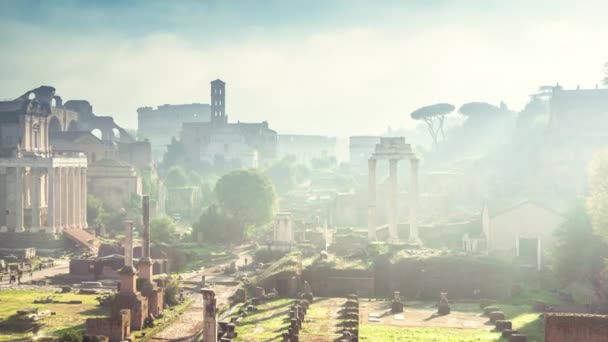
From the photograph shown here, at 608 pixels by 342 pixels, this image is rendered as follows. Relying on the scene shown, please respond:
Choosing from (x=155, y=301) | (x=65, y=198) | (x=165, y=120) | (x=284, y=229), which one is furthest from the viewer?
(x=165, y=120)

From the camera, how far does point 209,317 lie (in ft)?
70.1

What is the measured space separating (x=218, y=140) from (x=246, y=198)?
50.3 meters

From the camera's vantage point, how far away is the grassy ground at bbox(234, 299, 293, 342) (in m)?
24.9

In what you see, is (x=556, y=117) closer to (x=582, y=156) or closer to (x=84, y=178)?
(x=582, y=156)

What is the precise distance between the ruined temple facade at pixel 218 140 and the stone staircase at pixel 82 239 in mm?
49073

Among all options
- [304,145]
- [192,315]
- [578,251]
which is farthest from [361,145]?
[192,315]

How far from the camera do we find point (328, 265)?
36.3 meters

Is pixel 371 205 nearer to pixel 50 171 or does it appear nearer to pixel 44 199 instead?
pixel 50 171

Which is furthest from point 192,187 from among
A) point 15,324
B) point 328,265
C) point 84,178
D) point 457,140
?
point 15,324

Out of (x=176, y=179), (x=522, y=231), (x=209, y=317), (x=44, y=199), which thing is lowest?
(x=209, y=317)

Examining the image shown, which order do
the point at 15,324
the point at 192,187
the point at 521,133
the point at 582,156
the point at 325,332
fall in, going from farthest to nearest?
the point at 192,187 < the point at 521,133 < the point at 582,156 < the point at 15,324 < the point at 325,332

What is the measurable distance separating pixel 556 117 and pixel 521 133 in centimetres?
989

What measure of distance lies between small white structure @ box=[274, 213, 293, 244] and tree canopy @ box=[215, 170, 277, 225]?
31.4 ft

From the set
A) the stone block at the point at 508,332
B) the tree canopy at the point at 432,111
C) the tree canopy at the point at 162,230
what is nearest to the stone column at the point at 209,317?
the stone block at the point at 508,332
